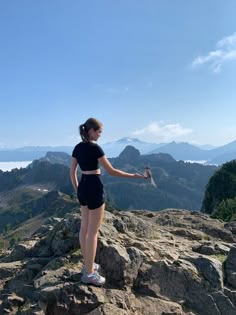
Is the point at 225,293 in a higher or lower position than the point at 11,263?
lower

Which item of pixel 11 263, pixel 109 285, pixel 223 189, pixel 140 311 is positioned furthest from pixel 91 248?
pixel 223 189

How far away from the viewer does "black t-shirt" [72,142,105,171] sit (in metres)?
11.0

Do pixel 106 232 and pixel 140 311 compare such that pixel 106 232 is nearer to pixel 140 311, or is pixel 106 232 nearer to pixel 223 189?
pixel 140 311

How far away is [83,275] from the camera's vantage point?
11438mm

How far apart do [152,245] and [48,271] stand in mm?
4469

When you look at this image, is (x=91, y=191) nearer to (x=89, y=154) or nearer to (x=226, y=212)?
(x=89, y=154)

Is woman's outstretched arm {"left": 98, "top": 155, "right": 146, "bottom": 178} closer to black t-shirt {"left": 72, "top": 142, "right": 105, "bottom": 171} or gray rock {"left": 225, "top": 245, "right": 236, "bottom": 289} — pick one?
black t-shirt {"left": 72, "top": 142, "right": 105, "bottom": 171}

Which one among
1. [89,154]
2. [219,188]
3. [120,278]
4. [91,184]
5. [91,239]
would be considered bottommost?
[219,188]

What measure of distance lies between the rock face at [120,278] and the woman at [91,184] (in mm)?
705

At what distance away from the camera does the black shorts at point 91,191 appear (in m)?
11.2

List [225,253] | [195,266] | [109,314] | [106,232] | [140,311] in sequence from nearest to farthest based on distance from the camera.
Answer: [109,314]
[140,311]
[195,266]
[106,232]
[225,253]

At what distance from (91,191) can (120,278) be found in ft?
10.9

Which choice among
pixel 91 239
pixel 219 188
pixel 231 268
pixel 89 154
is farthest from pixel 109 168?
pixel 219 188

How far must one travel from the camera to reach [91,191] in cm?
1122
